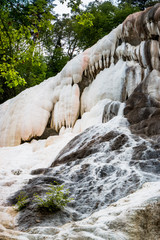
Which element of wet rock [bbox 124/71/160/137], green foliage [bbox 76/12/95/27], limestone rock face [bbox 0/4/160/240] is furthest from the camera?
wet rock [bbox 124/71/160/137]

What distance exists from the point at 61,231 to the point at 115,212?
2.24 ft

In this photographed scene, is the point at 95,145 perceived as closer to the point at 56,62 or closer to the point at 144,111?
the point at 144,111

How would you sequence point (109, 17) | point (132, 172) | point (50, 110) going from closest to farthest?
point (132, 172) < point (50, 110) < point (109, 17)

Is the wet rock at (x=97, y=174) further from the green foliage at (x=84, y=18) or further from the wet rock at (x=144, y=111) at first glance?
Result: the green foliage at (x=84, y=18)

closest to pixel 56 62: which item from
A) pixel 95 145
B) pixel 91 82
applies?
pixel 91 82

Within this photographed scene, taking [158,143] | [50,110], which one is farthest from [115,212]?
[50,110]

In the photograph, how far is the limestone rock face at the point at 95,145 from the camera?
2938 millimetres

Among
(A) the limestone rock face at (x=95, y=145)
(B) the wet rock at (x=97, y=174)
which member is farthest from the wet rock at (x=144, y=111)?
(B) the wet rock at (x=97, y=174)

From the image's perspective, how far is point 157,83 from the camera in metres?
10.9

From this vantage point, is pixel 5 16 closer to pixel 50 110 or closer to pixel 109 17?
pixel 50 110

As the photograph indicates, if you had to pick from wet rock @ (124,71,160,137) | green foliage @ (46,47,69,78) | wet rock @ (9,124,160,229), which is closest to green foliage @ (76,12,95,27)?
wet rock @ (9,124,160,229)

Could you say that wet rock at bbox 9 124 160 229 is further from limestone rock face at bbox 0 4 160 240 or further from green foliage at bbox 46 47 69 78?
green foliage at bbox 46 47 69 78

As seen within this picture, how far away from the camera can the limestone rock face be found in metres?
2.94

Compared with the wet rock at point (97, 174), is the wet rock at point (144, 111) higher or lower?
higher
